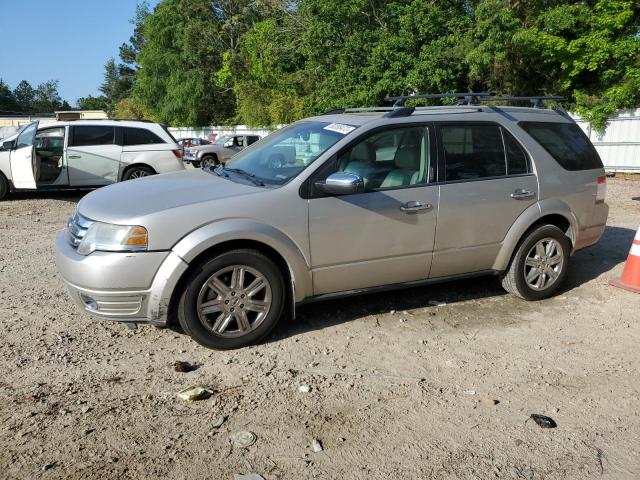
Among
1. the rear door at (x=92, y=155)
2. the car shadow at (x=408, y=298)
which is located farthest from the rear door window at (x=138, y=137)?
the car shadow at (x=408, y=298)

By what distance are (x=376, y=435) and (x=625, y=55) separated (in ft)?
74.0

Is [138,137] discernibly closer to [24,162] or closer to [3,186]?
[24,162]

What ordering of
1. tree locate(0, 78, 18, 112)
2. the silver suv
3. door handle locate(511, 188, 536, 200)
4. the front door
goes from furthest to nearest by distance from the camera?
tree locate(0, 78, 18, 112) → door handle locate(511, 188, 536, 200) → the front door → the silver suv

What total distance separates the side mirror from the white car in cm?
863

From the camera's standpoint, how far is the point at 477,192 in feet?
16.3

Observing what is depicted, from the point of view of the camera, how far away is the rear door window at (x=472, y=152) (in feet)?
16.2

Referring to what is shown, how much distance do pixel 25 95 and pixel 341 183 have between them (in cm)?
15770

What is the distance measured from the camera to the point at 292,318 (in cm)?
457

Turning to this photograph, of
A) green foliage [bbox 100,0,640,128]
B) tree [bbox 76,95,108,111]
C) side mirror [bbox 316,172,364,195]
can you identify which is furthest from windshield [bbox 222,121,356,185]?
tree [bbox 76,95,108,111]

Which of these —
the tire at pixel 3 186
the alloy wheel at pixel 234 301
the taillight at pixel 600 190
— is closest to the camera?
the alloy wheel at pixel 234 301

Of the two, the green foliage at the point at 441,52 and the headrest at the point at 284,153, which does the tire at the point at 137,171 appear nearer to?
the headrest at the point at 284,153

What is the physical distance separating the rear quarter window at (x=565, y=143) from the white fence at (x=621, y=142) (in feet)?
49.9

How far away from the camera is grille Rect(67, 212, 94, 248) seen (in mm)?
4117

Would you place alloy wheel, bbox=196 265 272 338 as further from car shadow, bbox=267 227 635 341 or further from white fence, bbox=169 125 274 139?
white fence, bbox=169 125 274 139
